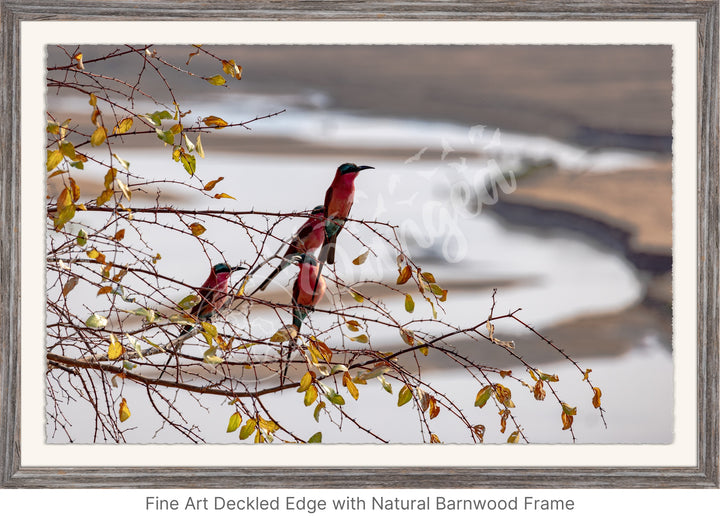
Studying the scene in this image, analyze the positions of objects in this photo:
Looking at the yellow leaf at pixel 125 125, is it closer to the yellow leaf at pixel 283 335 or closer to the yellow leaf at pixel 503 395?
the yellow leaf at pixel 283 335

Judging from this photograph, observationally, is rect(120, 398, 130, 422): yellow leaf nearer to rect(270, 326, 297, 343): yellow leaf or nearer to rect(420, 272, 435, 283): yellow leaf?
rect(270, 326, 297, 343): yellow leaf

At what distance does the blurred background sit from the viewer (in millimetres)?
1520

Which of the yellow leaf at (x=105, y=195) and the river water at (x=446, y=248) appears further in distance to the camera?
the river water at (x=446, y=248)

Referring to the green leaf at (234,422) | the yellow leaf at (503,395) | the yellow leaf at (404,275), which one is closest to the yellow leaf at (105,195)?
the green leaf at (234,422)

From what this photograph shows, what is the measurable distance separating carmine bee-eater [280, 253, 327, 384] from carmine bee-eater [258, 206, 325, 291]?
0.06ft

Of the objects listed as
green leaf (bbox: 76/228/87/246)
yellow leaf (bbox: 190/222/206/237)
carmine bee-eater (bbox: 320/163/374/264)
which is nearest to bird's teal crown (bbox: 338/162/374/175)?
carmine bee-eater (bbox: 320/163/374/264)

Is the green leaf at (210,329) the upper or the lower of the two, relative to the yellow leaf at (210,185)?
lower

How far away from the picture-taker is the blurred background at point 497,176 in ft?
4.99

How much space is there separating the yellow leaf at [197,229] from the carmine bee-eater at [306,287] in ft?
0.70

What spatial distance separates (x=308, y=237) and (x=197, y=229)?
0.24 meters

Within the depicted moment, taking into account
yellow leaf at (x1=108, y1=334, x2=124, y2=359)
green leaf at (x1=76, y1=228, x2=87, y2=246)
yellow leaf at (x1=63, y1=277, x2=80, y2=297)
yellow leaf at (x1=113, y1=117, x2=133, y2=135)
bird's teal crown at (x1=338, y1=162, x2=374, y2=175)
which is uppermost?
yellow leaf at (x1=113, y1=117, x2=133, y2=135)

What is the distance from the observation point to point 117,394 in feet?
4.99

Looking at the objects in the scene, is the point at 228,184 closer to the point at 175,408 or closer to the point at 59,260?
the point at 59,260
